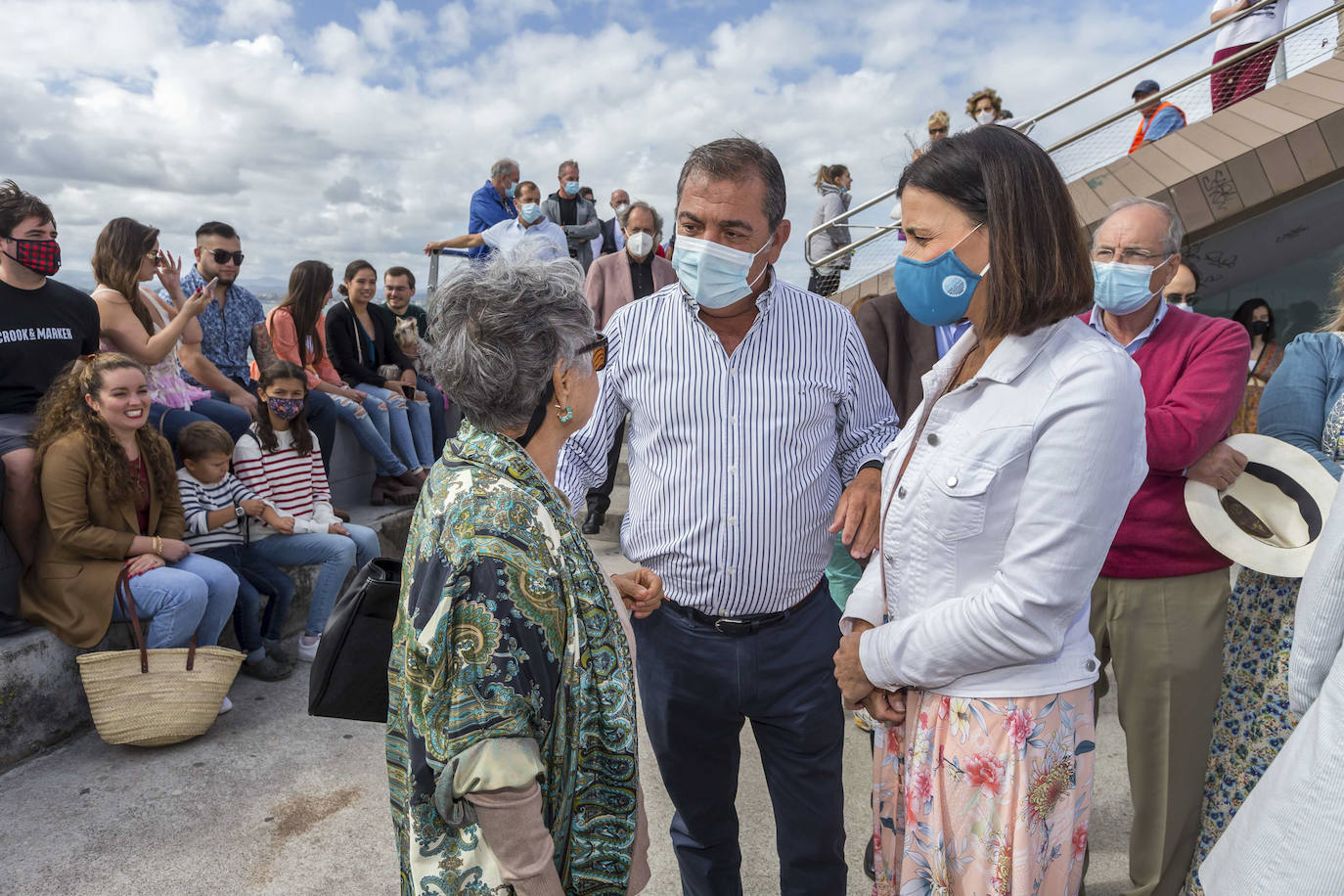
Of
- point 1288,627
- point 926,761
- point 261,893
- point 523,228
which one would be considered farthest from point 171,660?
point 523,228

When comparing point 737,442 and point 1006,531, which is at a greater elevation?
point 737,442

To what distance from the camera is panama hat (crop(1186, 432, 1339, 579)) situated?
2.12 m

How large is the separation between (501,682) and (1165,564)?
75.7 inches

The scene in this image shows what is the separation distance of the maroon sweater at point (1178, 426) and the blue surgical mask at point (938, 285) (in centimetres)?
92

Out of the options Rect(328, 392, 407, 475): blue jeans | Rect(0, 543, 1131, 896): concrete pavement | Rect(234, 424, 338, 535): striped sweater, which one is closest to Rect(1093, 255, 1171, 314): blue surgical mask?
Rect(0, 543, 1131, 896): concrete pavement

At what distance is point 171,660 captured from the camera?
329cm

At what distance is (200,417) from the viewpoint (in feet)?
14.5

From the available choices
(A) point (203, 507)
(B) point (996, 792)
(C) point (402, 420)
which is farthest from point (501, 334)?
(C) point (402, 420)

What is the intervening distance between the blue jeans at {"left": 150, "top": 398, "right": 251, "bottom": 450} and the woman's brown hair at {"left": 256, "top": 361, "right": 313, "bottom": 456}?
153 mm

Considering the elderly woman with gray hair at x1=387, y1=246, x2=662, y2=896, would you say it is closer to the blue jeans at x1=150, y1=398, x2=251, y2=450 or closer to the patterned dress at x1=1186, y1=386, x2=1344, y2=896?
the patterned dress at x1=1186, y1=386, x2=1344, y2=896

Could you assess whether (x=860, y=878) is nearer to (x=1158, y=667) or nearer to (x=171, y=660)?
(x=1158, y=667)

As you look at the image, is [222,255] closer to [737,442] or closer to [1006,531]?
[737,442]

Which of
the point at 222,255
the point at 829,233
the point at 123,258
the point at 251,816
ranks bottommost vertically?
the point at 251,816

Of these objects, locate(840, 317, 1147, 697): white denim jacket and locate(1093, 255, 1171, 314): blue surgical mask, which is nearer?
locate(840, 317, 1147, 697): white denim jacket
